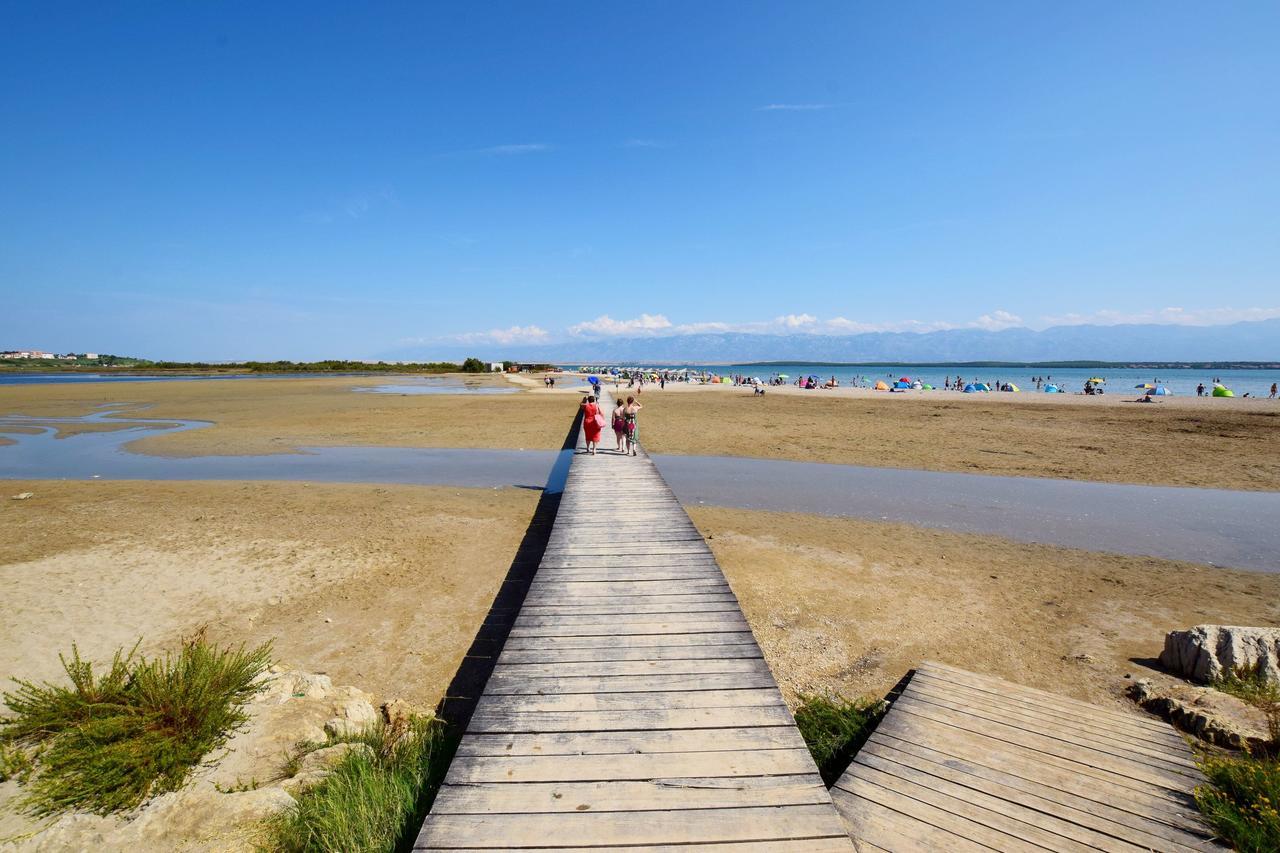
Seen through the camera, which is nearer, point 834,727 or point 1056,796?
A: point 1056,796

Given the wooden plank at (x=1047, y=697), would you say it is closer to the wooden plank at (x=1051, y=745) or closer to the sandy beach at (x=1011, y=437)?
the wooden plank at (x=1051, y=745)

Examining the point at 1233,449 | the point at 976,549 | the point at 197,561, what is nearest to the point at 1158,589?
the point at 976,549

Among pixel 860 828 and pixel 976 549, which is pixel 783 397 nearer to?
pixel 976 549

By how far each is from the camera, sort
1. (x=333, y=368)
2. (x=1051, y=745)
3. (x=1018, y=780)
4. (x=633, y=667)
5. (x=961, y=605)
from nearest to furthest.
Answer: (x=1018, y=780) < (x=1051, y=745) < (x=633, y=667) < (x=961, y=605) < (x=333, y=368)

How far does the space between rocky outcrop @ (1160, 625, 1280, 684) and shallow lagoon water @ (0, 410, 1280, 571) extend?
4830 mm

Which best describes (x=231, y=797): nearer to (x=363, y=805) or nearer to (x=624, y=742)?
(x=363, y=805)

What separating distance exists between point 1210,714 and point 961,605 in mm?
3256

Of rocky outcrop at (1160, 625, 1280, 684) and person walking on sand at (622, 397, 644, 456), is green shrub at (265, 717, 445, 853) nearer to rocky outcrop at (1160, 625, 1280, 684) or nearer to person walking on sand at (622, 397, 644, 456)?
rocky outcrop at (1160, 625, 1280, 684)

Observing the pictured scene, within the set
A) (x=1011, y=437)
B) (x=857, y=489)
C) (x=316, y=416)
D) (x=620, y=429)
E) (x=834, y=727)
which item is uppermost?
(x=620, y=429)

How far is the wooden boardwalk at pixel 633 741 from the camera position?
2.82 metres

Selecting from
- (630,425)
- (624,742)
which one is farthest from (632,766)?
(630,425)

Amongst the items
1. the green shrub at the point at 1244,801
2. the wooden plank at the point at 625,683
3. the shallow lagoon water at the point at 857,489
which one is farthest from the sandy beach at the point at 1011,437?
the wooden plank at the point at 625,683

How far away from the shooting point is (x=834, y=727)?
4848 mm

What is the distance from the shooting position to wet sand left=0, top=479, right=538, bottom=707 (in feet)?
21.8
